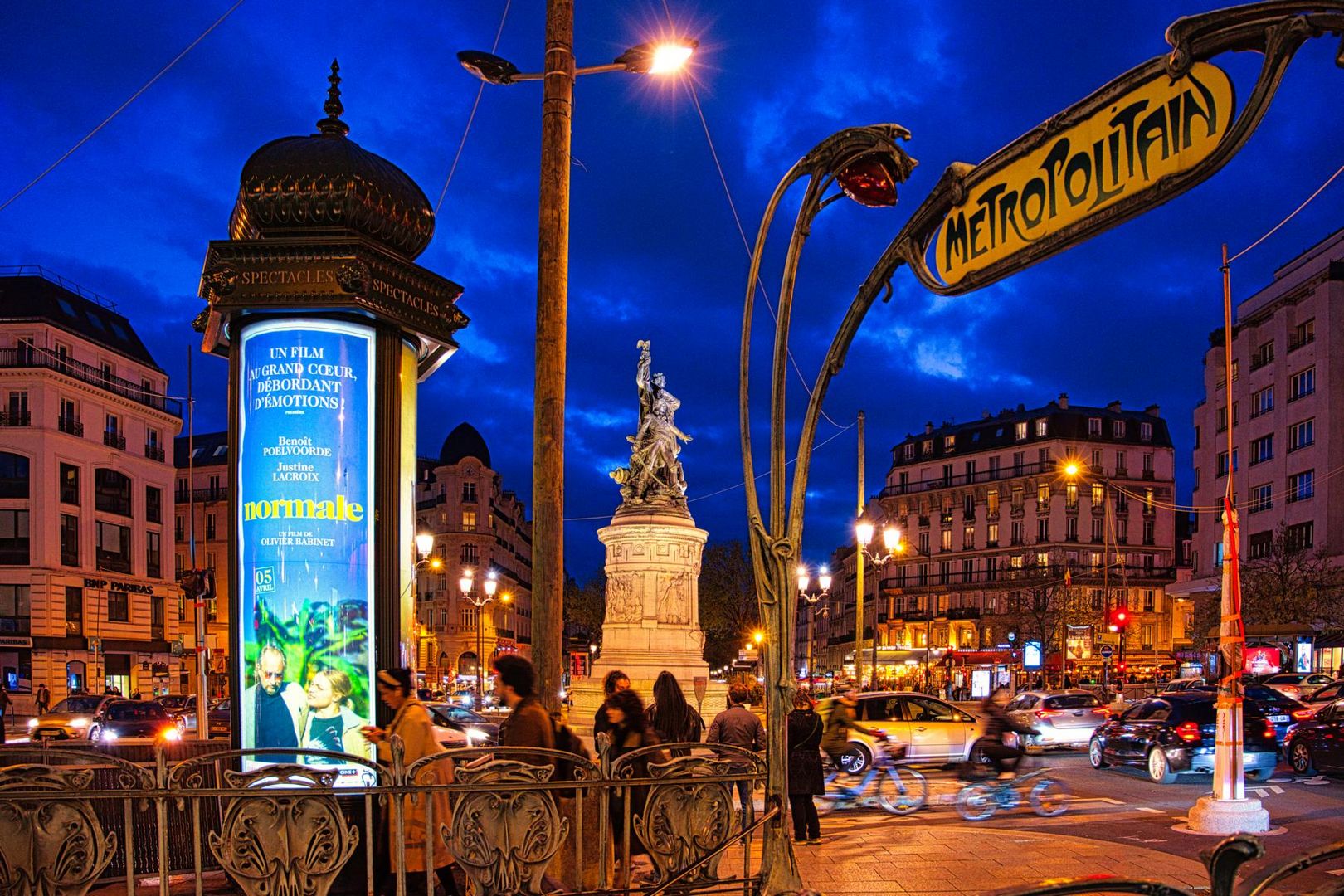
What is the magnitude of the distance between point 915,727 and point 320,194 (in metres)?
15.3

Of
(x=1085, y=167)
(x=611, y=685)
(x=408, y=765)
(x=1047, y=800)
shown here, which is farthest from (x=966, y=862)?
(x=1085, y=167)

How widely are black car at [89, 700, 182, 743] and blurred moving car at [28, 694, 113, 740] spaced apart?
29cm

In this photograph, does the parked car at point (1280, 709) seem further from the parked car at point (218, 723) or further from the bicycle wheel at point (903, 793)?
the parked car at point (218, 723)

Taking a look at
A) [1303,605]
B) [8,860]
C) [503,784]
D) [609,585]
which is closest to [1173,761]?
[609,585]

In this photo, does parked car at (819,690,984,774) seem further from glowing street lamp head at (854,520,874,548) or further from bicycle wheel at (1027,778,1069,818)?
glowing street lamp head at (854,520,874,548)

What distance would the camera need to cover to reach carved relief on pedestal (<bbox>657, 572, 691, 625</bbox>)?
29.5 meters

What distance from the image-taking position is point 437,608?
323 ft

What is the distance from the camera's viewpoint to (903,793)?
17219 mm

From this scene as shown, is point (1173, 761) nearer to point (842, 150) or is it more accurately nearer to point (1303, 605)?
point (842, 150)

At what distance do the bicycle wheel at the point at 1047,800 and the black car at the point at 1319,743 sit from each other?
549 centimetres

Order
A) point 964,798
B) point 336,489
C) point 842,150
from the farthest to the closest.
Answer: point 964,798, point 336,489, point 842,150

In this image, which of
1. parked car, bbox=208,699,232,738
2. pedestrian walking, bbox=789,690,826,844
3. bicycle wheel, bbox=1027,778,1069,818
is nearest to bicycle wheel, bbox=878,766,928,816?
bicycle wheel, bbox=1027,778,1069,818

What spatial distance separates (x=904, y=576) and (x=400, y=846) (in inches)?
4116

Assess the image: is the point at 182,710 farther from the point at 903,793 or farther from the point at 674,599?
the point at 903,793
